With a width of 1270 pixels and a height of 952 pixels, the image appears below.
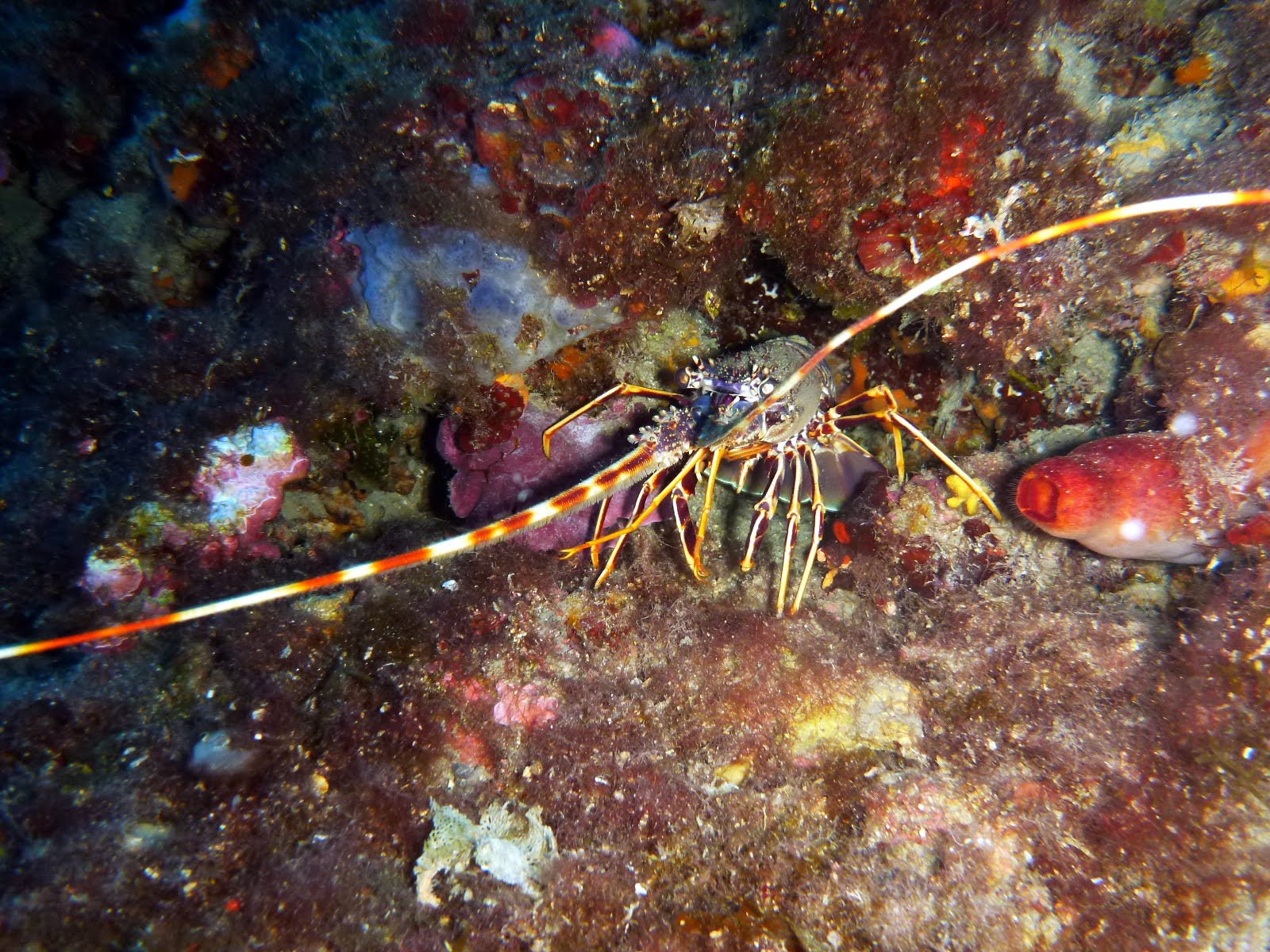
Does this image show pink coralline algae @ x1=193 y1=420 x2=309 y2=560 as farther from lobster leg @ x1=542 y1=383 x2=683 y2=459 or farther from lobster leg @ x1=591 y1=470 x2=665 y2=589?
lobster leg @ x1=591 y1=470 x2=665 y2=589

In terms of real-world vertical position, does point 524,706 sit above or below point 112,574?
below

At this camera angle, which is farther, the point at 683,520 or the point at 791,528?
the point at 683,520

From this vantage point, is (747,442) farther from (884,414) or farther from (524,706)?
(524,706)

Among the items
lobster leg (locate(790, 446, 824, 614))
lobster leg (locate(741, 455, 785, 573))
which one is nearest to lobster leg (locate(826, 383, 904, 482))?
lobster leg (locate(790, 446, 824, 614))

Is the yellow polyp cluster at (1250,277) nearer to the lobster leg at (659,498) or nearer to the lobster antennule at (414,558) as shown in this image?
the lobster leg at (659,498)

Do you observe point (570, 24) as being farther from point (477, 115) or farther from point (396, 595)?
point (396, 595)

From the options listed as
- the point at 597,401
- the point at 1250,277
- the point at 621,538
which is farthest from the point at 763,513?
the point at 1250,277
